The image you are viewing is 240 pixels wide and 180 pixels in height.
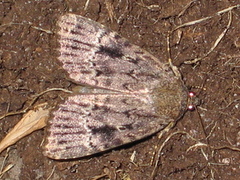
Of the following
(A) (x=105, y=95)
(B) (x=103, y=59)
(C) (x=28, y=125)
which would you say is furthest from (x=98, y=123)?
(C) (x=28, y=125)

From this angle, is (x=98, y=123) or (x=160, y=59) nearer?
(x=98, y=123)

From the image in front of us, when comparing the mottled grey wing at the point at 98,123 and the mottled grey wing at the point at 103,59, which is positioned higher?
Result: the mottled grey wing at the point at 103,59

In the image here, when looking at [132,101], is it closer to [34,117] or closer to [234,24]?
[34,117]

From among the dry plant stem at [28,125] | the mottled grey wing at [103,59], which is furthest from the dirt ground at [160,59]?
the mottled grey wing at [103,59]

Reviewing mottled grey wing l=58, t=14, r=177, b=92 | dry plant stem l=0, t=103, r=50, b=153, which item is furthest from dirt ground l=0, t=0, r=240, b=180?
mottled grey wing l=58, t=14, r=177, b=92

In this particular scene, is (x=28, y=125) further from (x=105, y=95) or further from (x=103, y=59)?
(x=103, y=59)

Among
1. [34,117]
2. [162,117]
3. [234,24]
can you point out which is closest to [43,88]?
[34,117]

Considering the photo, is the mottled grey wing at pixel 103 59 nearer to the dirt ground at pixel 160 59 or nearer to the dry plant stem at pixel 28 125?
the dirt ground at pixel 160 59
